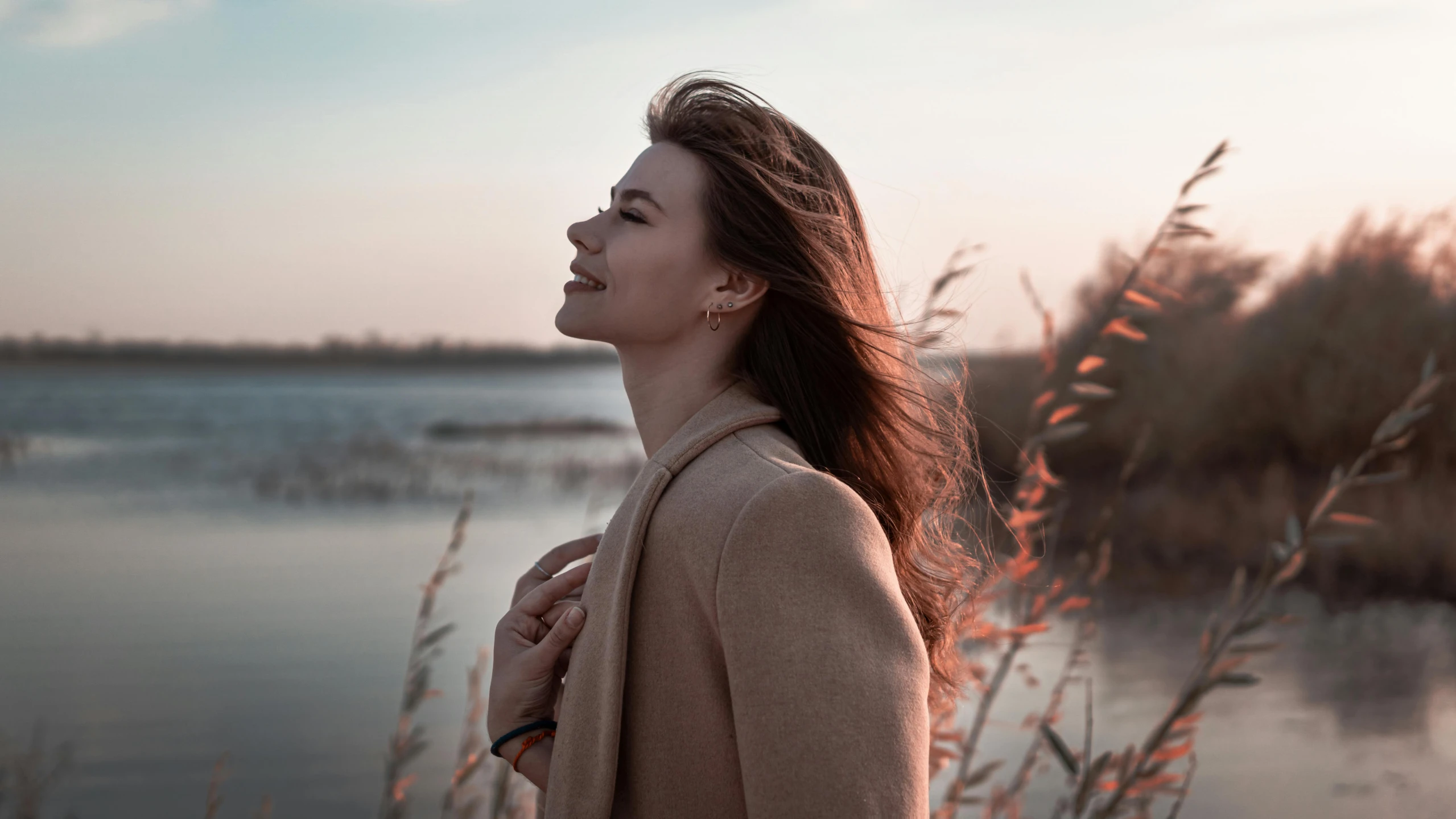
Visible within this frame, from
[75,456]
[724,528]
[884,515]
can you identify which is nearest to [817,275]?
[884,515]

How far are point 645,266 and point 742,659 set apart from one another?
641 millimetres

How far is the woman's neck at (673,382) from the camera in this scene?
63.9 inches

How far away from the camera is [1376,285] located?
12.9 metres

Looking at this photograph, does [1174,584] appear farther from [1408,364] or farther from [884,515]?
[884,515]

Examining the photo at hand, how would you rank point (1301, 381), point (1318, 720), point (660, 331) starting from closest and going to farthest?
point (660, 331) → point (1318, 720) → point (1301, 381)

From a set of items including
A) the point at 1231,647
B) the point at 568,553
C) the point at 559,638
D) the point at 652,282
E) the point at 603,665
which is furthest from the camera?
the point at 1231,647

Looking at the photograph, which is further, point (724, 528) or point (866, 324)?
point (866, 324)

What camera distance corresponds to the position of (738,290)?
5.26 ft

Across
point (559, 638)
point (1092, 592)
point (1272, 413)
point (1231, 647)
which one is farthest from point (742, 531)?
point (1272, 413)

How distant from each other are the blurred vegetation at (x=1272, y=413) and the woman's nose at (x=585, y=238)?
1056 cm

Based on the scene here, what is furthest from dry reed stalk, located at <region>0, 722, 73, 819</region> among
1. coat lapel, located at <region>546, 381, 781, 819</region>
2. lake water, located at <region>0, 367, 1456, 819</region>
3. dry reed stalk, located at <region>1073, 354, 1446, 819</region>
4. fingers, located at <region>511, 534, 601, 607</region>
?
dry reed stalk, located at <region>1073, 354, 1446, 819</region>

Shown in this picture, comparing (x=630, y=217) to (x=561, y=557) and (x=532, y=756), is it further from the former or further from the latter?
(x=532, y=756)

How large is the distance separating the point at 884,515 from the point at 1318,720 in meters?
7.76

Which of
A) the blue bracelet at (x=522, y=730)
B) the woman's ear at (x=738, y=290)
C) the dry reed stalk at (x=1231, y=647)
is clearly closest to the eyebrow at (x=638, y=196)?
the woman's ear at (x=738, y=290)
